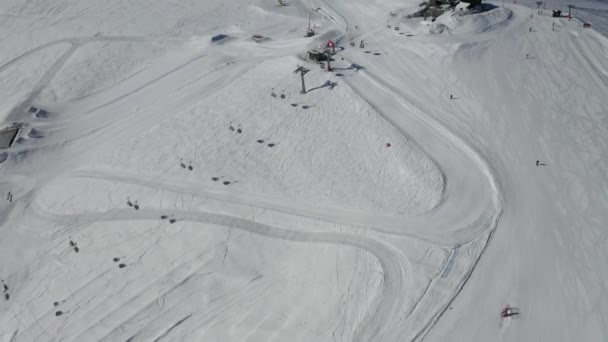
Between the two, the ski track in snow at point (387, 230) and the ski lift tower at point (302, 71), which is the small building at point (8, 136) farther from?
the ski lift tower at point (302, 71)

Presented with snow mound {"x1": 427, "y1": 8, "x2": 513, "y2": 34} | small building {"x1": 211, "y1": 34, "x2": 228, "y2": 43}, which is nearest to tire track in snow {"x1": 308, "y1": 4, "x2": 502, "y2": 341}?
snow mound {"x1": 427, "y1": 8, "x2": 513, "y2": 34}

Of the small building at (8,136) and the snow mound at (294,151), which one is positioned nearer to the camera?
the snow mound at (294,151)

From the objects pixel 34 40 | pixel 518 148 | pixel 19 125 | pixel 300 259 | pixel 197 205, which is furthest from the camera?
pixel 34 40

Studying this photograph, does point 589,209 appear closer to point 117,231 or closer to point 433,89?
point 433,89

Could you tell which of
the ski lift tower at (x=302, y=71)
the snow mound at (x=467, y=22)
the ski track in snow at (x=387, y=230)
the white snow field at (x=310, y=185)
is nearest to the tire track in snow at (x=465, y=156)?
the ski track in snow at (x=387, y=230)

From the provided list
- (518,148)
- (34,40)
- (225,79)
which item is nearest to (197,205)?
(225,79)

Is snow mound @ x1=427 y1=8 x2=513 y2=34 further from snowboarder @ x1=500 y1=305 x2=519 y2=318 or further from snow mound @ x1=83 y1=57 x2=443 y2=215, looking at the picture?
snowboarder @ x1=500 y1=305 x2=519 y2=318
